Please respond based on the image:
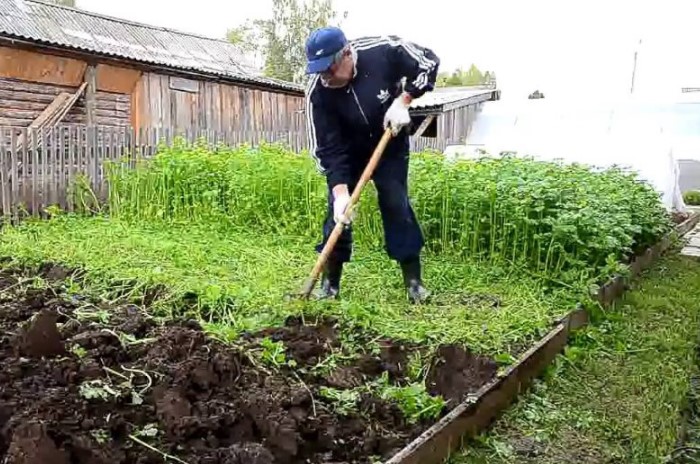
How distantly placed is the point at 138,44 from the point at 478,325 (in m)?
12.5

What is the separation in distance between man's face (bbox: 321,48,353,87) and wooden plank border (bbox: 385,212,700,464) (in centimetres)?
168

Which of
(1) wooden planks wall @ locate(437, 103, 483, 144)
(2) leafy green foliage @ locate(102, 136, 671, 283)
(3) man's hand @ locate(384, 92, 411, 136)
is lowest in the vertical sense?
(2) leafy green foliage @ locate(102, 136, 671, 283)

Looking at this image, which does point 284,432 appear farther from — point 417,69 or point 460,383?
point 417,69

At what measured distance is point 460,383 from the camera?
2824mm

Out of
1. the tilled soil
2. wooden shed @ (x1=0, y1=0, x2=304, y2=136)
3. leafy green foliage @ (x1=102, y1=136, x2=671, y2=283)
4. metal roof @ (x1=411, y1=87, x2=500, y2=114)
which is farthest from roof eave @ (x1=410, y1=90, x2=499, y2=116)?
the tilled soil

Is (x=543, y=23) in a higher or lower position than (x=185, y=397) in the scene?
higher

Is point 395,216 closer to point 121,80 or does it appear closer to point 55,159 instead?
point 55,159

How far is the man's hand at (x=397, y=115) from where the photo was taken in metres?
3.80

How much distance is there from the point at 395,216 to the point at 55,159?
4871 mm

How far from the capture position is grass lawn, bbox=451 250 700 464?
8.46ft

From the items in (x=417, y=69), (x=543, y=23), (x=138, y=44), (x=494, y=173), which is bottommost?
(x=494, y=173)

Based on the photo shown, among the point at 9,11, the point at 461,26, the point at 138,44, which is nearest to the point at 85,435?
the point at 9,11

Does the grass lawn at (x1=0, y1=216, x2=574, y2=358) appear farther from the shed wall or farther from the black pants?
the shed wall

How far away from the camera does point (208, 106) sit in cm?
1400
